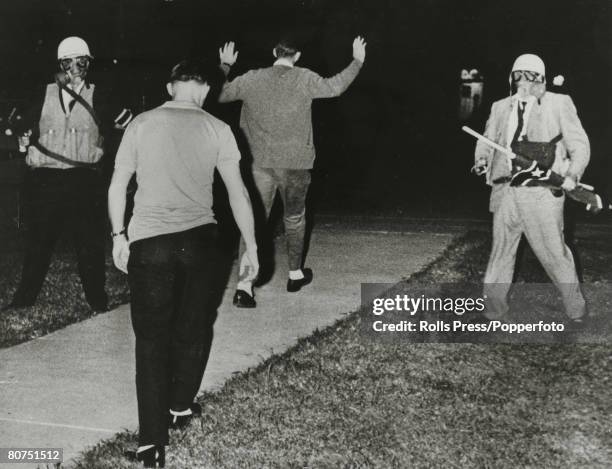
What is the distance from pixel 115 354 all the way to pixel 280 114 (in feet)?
7.17

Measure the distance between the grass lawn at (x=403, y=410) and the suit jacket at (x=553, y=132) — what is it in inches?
46.8

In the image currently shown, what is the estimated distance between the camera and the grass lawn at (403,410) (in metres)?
4.03

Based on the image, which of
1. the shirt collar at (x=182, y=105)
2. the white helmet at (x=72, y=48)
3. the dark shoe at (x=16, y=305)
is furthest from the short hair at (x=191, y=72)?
the dark shoe at (x=16, y=305)

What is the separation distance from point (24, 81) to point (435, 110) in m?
14.0

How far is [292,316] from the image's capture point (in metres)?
6.41

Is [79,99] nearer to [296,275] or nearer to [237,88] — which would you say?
[237,88]

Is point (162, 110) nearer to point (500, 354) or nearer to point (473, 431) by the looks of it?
point (473, 431)

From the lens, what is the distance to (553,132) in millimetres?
5703

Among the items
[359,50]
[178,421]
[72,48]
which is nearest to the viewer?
[178,421]

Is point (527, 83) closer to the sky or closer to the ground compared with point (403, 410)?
Answer: closer to the sky

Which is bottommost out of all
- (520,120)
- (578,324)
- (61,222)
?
(578,324)

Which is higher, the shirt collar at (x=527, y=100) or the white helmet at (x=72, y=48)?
the white helmet at (x=72, y=48)

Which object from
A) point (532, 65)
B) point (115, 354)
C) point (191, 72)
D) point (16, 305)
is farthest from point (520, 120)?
point (16, 305)

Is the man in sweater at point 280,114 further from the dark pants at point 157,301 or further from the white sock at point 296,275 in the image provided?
the dark pants at point 157,301
